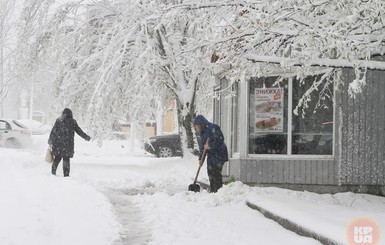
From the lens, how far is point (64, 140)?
502 inches

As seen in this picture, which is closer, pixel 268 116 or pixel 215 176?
pixel 215 176

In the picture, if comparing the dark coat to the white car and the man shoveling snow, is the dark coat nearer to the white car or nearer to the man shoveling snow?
the man shoveling snow

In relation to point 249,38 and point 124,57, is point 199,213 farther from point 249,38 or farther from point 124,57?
point 124,57

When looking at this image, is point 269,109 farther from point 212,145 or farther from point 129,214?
point 129,214

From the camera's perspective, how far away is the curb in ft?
18.2

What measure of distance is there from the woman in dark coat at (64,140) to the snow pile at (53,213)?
0.83 m

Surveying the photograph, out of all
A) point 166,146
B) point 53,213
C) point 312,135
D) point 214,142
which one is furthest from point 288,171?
point 166,146

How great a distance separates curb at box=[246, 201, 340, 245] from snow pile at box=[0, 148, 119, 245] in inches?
84.2

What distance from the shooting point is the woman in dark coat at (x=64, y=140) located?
12.7m

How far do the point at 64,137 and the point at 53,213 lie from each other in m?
5.36

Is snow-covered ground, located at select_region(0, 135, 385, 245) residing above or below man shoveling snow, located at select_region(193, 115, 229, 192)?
below

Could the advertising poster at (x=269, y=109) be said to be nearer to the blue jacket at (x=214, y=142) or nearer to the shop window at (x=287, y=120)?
the shop window at (x=287, y=120)

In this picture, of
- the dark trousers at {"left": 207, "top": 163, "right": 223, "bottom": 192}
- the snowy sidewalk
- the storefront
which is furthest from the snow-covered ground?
the storefront

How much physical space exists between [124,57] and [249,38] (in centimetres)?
813
